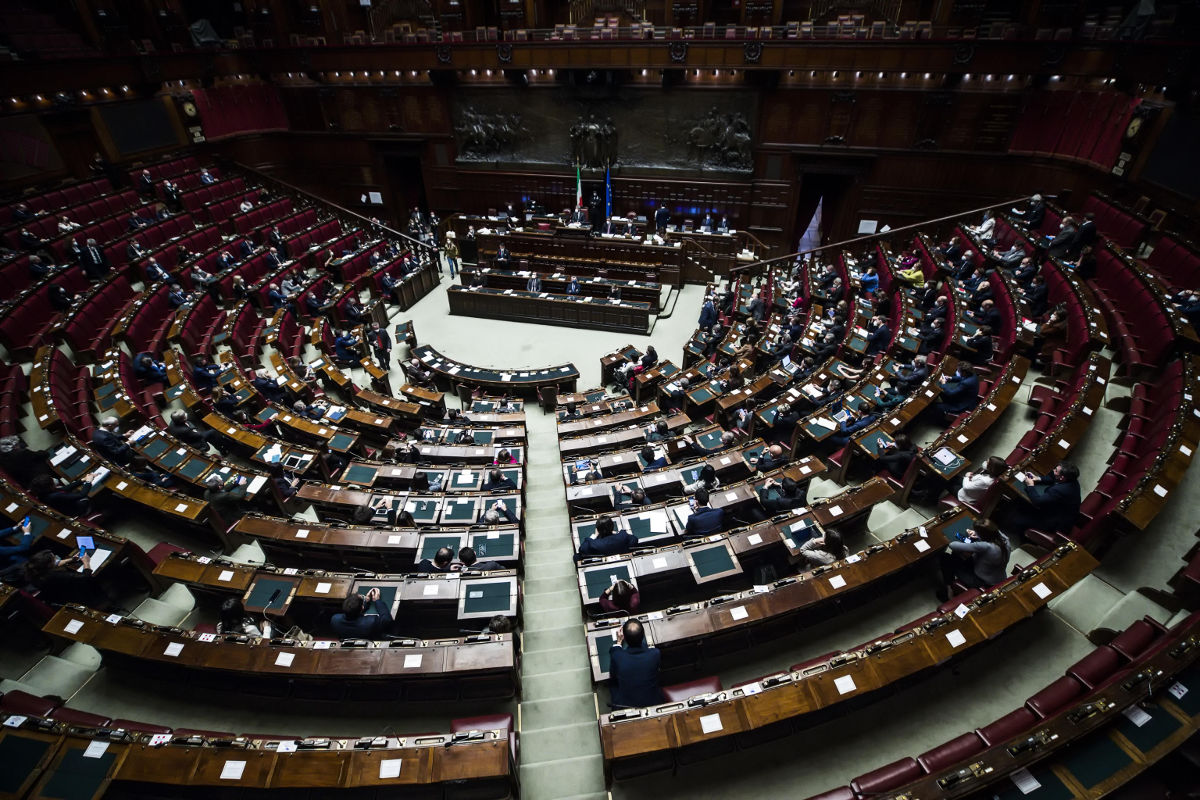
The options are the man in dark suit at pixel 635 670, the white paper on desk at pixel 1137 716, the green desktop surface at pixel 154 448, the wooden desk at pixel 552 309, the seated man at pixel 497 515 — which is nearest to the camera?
the white paper on desk at pixel 1137 716

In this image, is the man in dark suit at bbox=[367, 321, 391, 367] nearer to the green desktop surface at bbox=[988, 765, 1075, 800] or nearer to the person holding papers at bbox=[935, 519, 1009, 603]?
the person holding papers at bbox=[935, 519, 1009, 603]

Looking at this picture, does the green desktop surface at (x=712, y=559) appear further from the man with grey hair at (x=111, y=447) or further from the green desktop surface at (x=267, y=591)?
the man with grey hair at (x=111, y=447)

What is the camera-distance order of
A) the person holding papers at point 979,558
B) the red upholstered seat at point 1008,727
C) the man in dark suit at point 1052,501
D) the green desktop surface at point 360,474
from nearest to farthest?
the red upholstered seat at point 1008,727 → the person holding papers at point 979,558 → the man in dark suit at point 1052,501 → the green desktop surface at point 360,474

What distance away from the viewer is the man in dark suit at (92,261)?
40.3 ft

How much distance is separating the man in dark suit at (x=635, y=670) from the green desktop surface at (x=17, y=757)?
171 inches

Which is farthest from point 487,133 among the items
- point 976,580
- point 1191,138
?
point 976,580

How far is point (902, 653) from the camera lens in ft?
14.4

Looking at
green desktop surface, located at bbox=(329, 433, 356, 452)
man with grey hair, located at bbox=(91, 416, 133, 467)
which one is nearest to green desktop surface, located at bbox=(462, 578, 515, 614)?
green desktop surface, located at bbox=(329, 433, 356, 452)

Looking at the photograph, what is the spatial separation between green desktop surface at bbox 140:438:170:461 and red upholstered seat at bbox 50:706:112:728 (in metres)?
4.00

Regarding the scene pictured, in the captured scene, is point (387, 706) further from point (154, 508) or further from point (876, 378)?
point (876, 378)

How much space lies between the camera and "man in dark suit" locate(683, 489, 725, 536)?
6.18 metres

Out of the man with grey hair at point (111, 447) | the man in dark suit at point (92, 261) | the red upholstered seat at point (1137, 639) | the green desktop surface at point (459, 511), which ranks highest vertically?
the man in dark suit at point (92, 261)

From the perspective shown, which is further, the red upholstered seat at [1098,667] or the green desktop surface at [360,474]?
the green desktop surface at [360,474]

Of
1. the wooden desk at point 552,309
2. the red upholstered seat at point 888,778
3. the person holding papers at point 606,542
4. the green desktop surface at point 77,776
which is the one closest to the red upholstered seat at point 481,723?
the person holding papers at point 606,542
